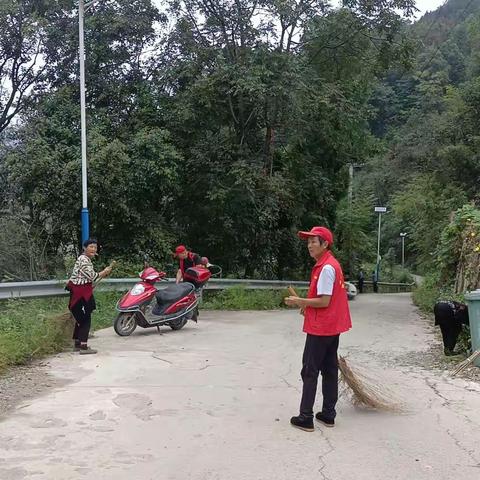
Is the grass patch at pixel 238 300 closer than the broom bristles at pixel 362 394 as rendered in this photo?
No

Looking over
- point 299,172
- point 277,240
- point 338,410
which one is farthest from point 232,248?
point 338,410

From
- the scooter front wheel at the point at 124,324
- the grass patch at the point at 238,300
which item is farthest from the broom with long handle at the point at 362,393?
the grass patch at the point at 238,300

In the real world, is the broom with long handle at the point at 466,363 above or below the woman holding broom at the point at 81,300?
below

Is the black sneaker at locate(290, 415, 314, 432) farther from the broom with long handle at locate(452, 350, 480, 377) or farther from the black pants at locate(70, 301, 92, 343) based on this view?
the black pants at locate(70, 301, 92, 343)

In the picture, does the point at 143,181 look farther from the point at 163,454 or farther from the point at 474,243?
the point at 163,454

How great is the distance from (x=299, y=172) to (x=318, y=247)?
17.8 m

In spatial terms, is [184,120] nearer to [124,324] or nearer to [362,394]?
[124,324]

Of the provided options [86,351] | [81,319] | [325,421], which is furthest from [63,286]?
[325,421]

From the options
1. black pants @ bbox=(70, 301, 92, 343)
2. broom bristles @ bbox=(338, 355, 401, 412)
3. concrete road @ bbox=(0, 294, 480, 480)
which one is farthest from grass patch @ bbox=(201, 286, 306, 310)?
broom bristles @ bbox=(338, 355, 401, 412)

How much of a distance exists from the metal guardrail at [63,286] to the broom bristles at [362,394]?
21.6 ft

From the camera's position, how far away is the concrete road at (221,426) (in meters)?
4.38

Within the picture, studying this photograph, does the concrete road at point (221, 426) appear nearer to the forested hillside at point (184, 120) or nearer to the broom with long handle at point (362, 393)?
the broom with long handle at point (362, 393)

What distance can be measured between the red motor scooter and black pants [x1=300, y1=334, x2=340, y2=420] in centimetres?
531

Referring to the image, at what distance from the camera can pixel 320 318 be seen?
5.25 m
